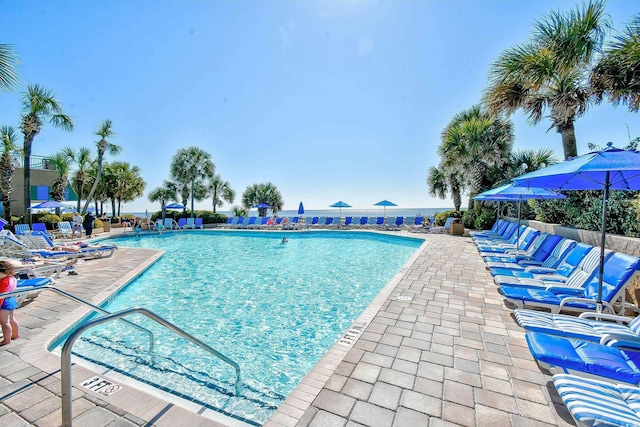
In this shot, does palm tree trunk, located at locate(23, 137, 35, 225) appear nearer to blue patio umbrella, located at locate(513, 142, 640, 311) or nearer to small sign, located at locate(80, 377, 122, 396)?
small sign, located at locate(80, 377, 122, 396)

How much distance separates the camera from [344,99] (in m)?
15.3

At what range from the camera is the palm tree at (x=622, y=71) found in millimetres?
5895

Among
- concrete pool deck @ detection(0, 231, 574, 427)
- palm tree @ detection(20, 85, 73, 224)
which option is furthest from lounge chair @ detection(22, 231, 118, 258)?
palm tree @ detection(20, 85, 73, 224)

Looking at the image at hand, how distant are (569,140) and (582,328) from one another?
7868 millimetres

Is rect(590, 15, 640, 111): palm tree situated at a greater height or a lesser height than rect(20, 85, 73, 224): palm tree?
lesser

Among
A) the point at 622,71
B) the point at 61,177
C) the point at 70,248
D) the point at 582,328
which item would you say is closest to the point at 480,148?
the point at 622,71

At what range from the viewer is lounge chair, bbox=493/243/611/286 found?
13.4ft

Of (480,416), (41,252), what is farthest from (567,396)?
(41,252)

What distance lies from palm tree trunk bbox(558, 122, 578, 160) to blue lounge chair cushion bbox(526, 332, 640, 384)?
8.05 meters

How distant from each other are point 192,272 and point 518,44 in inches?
459

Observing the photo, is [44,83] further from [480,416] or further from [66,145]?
[480,416]

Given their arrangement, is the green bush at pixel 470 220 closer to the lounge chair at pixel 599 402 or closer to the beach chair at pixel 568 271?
the beach chair at pixel 568 271

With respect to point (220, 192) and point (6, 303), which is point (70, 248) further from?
point (220, 192)

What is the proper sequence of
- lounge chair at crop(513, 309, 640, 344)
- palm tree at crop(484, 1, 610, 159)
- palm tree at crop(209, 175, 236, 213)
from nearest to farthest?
1. lounge chair at crop(513, 309, 640, 344)
2. palm tree at crop(484, 1, 610, 159)
3. palm tree at crop(209, 175, 236, 213)
